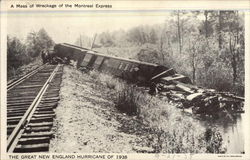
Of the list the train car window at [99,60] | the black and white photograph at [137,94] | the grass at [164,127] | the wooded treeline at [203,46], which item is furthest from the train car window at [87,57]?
the grass at [164,127]

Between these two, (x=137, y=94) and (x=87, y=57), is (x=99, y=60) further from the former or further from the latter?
(x=137, y=94)

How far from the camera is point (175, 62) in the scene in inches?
284

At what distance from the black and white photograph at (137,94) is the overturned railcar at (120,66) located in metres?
0.02

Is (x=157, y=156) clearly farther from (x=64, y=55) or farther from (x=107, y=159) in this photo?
(x=64, y=55)

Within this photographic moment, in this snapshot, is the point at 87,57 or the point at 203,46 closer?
the point at 203,46

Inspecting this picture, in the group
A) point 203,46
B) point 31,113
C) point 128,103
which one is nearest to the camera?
point 31,113

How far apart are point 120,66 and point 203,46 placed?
2065 millimetres

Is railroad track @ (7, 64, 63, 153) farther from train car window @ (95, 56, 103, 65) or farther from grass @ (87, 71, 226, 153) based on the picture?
train car window @ (95, 56, 103, 65)

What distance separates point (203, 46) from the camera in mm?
6887

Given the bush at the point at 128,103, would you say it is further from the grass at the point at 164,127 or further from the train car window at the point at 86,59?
the train car window at the point at 86,59

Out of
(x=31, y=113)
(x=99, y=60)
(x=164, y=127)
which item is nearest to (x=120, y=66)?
(x=99, y=60)

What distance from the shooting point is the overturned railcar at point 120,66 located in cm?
651

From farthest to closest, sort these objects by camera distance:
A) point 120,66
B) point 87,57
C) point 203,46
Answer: point 87,57, point 120,66, point 203,46

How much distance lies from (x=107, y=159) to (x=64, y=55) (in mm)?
5495
